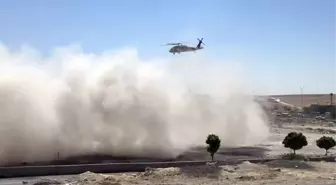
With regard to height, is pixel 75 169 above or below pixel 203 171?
above

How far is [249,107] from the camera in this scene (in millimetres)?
46719

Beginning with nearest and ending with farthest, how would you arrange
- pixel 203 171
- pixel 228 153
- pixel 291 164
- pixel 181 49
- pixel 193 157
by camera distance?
pixel 203 171 < pixel 291 164 < pixel 193 157 < pixel 228 153 < pixel 181 49

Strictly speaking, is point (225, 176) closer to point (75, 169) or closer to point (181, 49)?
point (75, 169)

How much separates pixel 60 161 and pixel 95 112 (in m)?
6.25

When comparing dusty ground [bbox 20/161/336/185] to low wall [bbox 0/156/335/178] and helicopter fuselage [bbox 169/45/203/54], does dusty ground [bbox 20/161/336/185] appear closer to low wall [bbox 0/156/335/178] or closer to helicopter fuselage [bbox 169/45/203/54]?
low wall [bbox 0/156/335/178]

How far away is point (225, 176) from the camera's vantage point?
2200cm

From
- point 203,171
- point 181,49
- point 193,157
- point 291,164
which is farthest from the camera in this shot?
point 181,49

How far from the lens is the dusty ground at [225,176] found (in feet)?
66.8

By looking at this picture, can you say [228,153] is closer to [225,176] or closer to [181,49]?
[225,176]

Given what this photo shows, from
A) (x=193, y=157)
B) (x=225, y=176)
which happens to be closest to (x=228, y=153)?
(x=193, y=157)

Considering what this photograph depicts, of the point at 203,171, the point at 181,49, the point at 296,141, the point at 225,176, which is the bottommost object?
the point at 225,176

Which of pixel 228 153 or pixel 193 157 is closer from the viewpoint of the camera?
pixel 193 157

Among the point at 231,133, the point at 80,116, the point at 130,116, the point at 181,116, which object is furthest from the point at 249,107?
the point at 80,116

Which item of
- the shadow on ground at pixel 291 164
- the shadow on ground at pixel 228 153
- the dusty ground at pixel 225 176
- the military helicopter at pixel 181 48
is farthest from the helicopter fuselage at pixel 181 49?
the dusty ground at pixel 225 176
